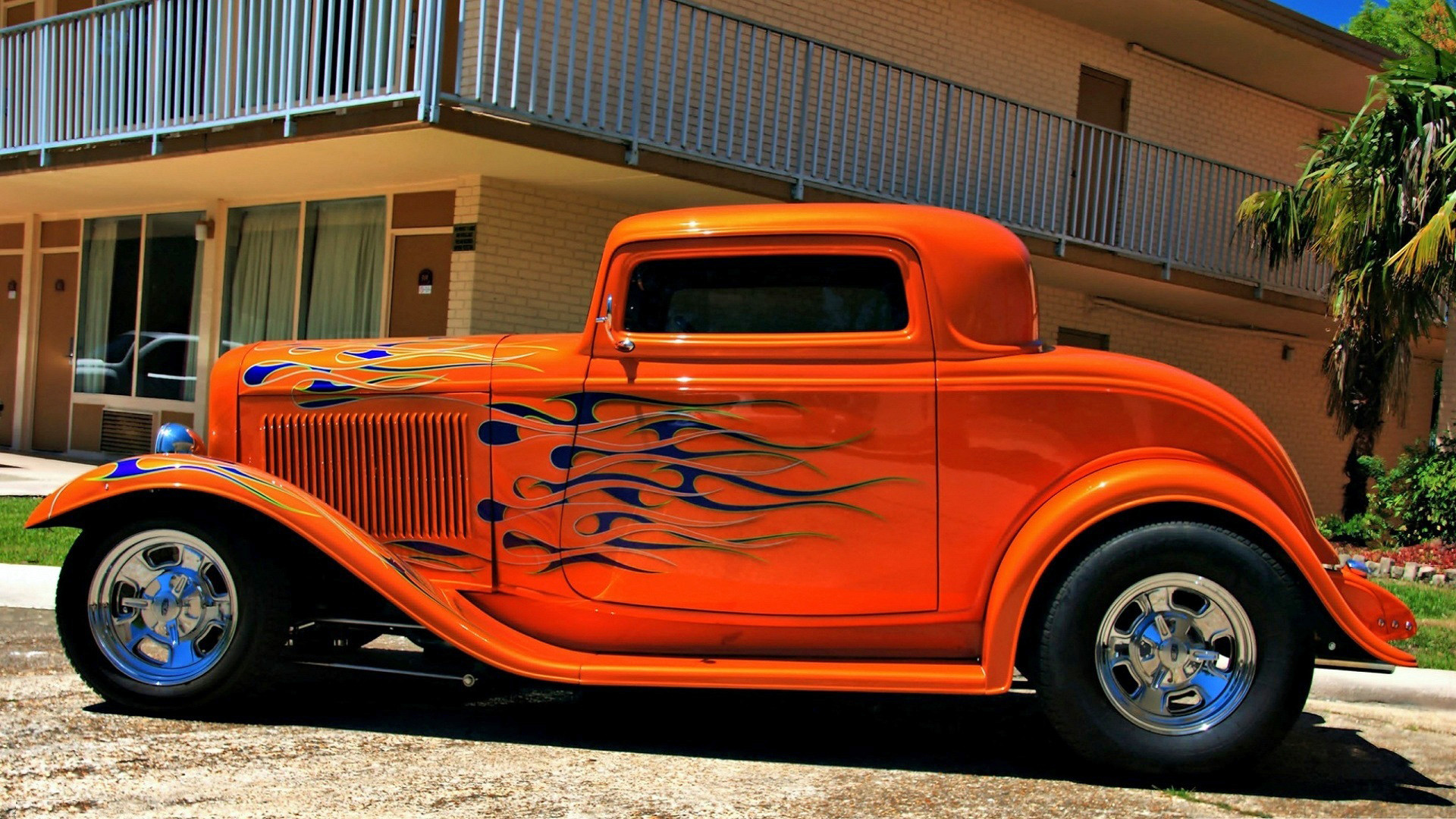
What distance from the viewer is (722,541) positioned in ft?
15.3

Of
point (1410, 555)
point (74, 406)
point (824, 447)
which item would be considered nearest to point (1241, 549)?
point (824, 447)

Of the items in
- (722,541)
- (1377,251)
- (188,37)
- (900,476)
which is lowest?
(722,541)

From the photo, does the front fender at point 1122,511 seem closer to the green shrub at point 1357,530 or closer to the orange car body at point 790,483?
the orange car body at point 790,483

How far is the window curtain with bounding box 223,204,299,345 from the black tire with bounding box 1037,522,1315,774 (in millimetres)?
11488

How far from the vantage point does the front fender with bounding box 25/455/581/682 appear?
179 inches

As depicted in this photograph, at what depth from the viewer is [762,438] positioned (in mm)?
4641

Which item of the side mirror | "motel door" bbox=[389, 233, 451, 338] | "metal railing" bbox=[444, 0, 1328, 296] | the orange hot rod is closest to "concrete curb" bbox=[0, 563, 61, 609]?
the orange hot rod

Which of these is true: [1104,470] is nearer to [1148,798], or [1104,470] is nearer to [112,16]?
[1148,798]

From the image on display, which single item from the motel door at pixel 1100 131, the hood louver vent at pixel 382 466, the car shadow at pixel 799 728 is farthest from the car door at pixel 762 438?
the motel door at pixel 1100 131

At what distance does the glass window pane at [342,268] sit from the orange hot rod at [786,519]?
8484 mm

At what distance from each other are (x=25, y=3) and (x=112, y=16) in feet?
17.3

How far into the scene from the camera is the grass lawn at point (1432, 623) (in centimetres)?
689

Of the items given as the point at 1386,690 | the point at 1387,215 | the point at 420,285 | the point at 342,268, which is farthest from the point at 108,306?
the point at 1386,690

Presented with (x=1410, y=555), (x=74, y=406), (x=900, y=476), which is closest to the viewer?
(x=900, y=476)
